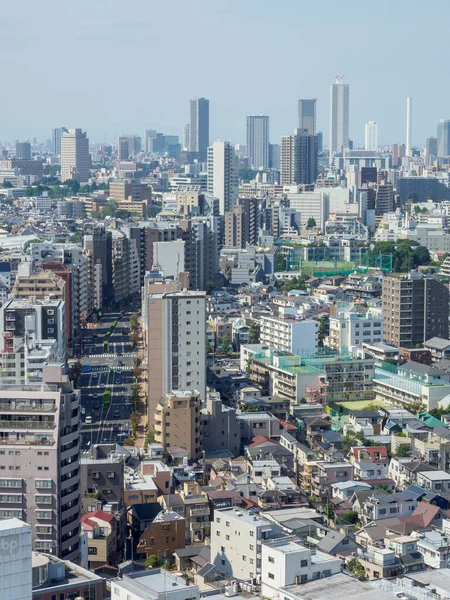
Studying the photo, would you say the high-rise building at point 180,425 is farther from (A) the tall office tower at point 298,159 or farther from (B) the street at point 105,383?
(A) the tall office tower at point 298,159

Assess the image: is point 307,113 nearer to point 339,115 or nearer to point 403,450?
point 339,115

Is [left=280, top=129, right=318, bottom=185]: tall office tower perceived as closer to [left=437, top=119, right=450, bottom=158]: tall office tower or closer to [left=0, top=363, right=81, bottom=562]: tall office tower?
[left=437, top=119, right=450, bottom=158]: tall office tower

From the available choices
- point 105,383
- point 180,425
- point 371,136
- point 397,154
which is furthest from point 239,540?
point 371,136

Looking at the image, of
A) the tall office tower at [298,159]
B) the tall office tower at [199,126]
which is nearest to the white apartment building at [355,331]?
the tall office tower at [298,159]

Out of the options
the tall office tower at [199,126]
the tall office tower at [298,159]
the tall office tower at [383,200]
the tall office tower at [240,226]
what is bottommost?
the tall office tower at [240,226]

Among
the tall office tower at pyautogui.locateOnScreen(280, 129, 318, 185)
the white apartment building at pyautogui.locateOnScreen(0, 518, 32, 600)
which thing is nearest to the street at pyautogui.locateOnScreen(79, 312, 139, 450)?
the white apartment building at pyautogui.locateOnScreen(0, 518, 32, 600)

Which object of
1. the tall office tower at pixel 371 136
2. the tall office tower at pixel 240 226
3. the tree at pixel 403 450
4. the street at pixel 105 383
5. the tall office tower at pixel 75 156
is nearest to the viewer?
the tree at pixel 403 450
